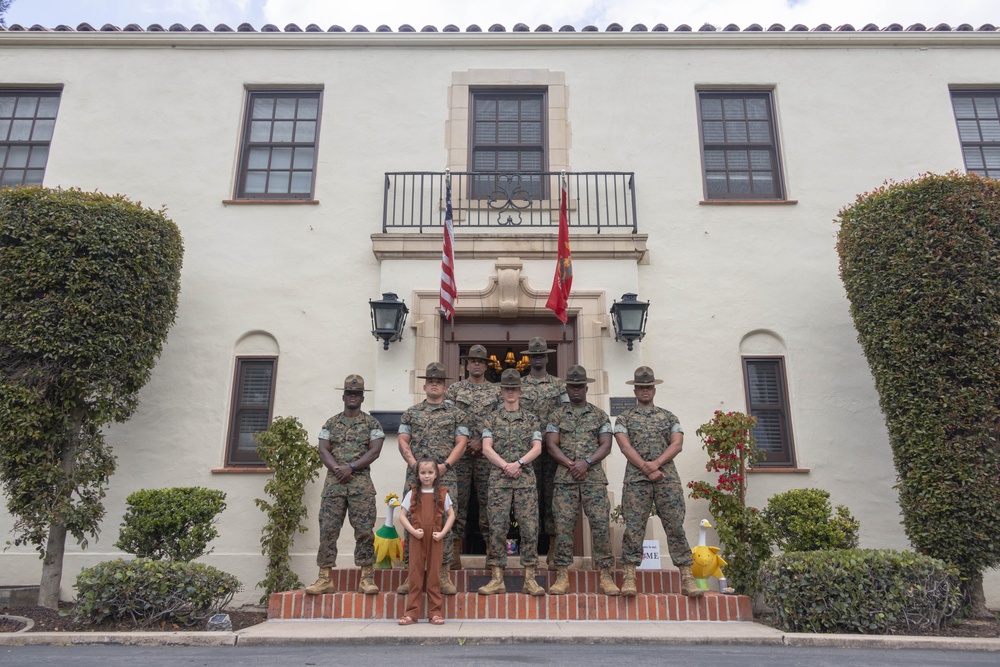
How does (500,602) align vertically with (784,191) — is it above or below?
below

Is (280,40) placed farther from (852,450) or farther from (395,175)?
(852,450)

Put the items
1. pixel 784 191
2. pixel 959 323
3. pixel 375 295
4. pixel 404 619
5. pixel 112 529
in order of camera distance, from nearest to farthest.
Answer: pixel 404 619
pixel 959 323
pixel 112 529
pixel 375 295
pixel 784 191

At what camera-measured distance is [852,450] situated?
8.16 m

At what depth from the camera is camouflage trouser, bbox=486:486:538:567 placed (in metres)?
6.02

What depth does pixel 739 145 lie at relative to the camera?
951 cm

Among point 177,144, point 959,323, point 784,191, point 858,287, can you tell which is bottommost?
point 959,323

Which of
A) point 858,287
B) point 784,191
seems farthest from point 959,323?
point 784,191

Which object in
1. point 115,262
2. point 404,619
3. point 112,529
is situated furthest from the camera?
point 112,529

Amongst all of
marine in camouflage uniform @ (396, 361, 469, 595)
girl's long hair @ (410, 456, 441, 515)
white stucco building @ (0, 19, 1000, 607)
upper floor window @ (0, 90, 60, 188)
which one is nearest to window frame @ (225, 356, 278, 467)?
white stucco building @ (0, 19, 1000, 607)

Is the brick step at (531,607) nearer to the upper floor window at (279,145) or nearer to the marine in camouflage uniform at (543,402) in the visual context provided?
the marine in camouflage uniform at (543,402)

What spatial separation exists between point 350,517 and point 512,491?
1.53m

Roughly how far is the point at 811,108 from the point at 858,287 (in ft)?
10.8

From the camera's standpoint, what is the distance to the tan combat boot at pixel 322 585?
6109 mm

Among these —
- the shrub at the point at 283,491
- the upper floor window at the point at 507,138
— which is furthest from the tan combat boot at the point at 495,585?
the upper floor window at the point at 507,138
